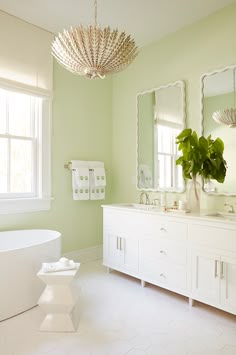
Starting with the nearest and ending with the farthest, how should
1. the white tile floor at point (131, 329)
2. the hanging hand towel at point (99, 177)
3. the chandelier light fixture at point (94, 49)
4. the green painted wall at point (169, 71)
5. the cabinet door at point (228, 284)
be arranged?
1. the chandelier light fixture at point (94, 49)
2. the white tile floor at point (131, 329)
3. the cabinet door at point (228, 284)
4. the green painted wall at point (169, 71)
5. the hanging hand towel at point (99, 177)

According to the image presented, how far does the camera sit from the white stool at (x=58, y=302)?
2135 mm

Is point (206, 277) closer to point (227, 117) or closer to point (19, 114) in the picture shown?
point (227, 117)

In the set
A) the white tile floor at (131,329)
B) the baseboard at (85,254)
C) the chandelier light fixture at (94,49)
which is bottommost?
the white tile floor at (131,329)

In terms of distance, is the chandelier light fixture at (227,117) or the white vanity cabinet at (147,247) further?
the chandelier light fixture at (227,117)

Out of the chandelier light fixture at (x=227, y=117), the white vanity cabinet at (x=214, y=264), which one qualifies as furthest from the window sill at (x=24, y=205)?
the chandelier light fixture at (x=227, y=117)

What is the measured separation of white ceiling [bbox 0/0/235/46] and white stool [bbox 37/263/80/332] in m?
2.62

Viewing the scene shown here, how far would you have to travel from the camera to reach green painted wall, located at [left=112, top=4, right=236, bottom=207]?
2949 mm

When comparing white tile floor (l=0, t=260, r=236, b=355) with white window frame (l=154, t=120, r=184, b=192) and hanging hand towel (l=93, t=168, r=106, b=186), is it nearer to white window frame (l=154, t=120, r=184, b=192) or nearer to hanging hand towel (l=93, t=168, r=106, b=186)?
white window frame (l=154, t=120, r=184, b=192)

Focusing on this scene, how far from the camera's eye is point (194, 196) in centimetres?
289

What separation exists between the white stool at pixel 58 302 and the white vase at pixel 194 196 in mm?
1387

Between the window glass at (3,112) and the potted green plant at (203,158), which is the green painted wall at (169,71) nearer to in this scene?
the potted green plant at (203,158)

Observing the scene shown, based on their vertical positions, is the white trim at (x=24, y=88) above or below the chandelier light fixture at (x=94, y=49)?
above

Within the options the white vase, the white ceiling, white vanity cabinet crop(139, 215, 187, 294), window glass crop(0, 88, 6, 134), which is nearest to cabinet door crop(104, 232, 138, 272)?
white vanity cabinet crop(139, 215, 187, 294)

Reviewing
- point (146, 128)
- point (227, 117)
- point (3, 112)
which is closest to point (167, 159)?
point (146, 128)
